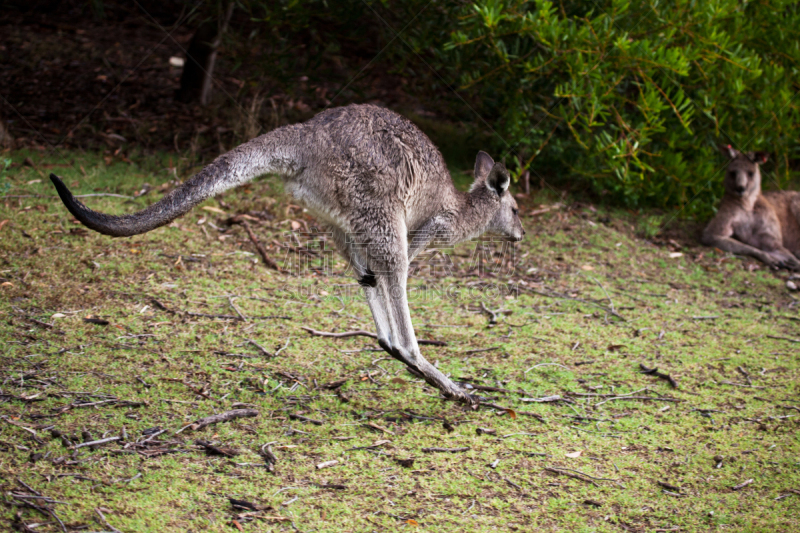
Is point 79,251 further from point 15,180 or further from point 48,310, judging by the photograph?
point 15,180

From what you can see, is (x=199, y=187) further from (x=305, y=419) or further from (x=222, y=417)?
(x=305, y=419)

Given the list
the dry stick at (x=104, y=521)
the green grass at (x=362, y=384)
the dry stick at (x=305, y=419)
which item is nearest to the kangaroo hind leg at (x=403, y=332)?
the green grass at (x=362, y=384)

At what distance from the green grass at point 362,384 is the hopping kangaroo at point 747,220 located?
2.49 ft

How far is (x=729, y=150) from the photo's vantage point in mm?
7031

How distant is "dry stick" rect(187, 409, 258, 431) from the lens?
321 centimetres

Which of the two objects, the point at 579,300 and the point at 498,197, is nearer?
the point at 498,197

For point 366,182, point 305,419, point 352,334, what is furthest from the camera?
point 352,334

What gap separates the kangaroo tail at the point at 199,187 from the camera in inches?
111

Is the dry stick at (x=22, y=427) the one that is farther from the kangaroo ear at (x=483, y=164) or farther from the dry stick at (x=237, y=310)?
the kangaroo ear at (x=483, y=164)

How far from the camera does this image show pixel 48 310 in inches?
161

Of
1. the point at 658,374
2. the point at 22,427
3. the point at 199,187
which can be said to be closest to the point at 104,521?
the point at 22,427

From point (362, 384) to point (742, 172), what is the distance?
515cm

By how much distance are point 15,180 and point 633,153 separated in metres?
5.34

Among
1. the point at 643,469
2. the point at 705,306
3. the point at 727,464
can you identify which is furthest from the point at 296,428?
the point at 705,306
